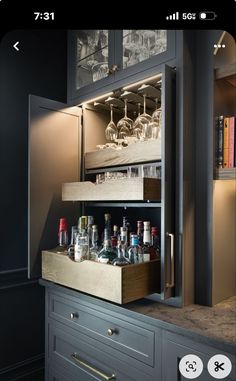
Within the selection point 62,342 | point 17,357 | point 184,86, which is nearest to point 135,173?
point 184,86

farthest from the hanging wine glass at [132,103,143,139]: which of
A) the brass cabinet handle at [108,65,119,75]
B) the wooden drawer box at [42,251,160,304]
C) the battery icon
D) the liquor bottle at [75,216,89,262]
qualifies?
the battery icon

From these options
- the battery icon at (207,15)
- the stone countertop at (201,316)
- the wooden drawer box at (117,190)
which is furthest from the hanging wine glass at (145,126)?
the battery icon at (207,15)

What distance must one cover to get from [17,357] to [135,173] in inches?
46.2

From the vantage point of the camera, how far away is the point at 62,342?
126cm

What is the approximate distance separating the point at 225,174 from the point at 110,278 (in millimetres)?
543

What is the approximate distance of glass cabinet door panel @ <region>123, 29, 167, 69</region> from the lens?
112 cm

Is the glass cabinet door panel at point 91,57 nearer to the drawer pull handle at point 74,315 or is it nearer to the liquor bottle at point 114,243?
the liquor bottle at point 114,243

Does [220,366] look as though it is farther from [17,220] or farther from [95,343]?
[17,220]

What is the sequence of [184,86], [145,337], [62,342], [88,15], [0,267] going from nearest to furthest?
[88,15], [145,337], [184,86], [62,342], [0,267]

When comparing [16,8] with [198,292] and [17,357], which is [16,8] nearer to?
[198,292]

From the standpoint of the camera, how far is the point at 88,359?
3.70ft

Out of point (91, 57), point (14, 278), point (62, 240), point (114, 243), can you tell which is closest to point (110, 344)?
point (114, 243)

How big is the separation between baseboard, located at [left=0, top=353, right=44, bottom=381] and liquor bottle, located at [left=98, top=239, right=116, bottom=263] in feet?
3.03

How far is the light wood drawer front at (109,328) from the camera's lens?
3.10 ft
